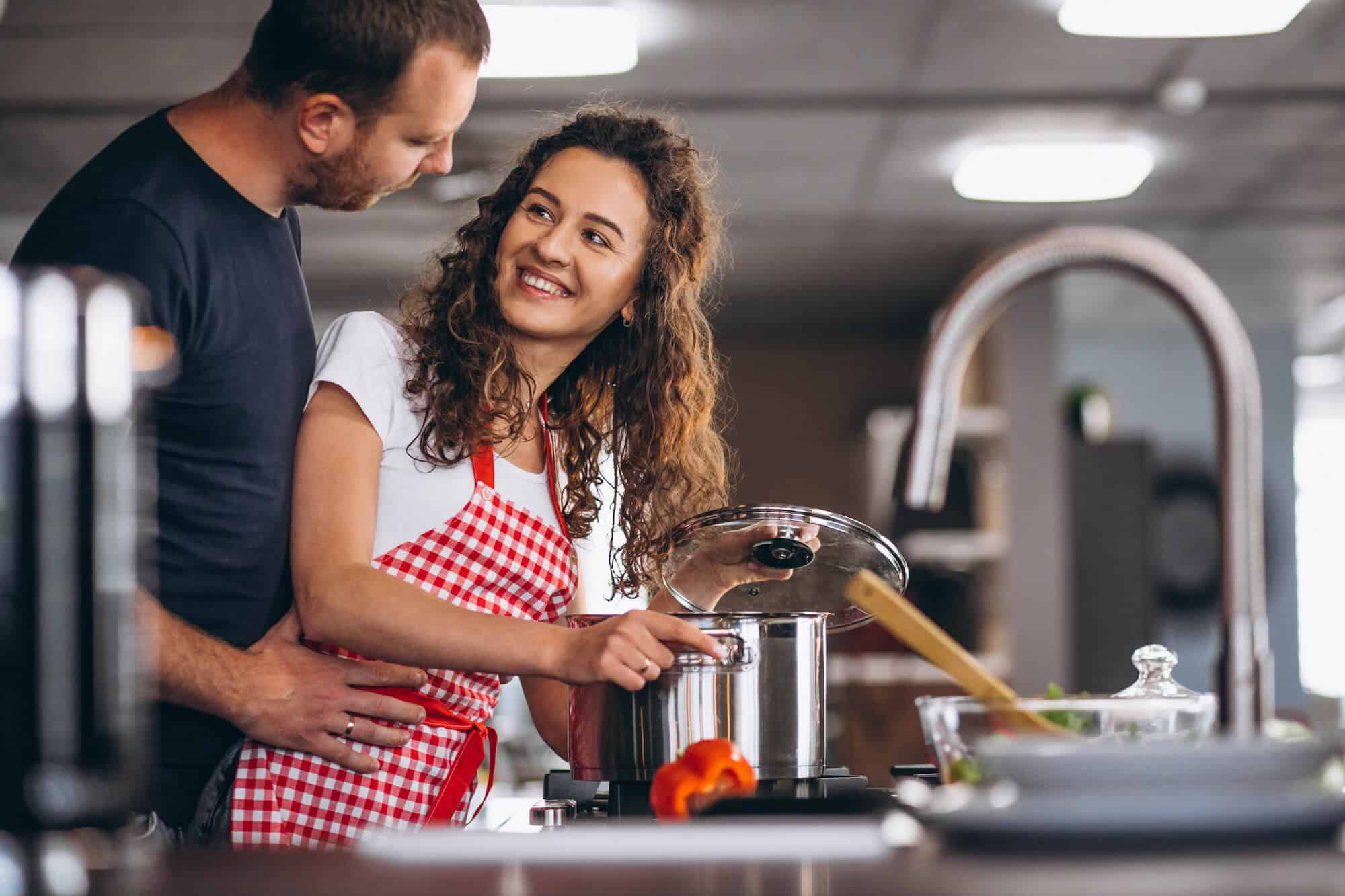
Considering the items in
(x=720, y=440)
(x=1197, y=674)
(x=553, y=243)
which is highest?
(x=553, y=243)

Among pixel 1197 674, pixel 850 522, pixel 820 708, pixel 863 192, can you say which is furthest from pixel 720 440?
pixel 1197 674

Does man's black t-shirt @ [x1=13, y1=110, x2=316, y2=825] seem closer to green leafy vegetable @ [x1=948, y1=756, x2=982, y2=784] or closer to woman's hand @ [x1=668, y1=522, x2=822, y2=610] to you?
woman's hand @ [x1=668, y1=522, x2=822, y2=610]

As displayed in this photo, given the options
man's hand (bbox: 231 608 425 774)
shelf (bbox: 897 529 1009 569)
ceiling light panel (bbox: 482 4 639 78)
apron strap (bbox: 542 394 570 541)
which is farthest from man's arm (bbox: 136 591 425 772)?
shelf (bbox: 897 529 1009 569)

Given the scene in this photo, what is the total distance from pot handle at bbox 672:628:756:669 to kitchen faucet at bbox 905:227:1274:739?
1.06 feet

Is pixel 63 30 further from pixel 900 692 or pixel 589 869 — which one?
pixel 900 692

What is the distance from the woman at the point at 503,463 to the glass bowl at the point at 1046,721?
0.20 metres

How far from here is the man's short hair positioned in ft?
4.48

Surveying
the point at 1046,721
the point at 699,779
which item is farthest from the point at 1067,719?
the point at 699,779

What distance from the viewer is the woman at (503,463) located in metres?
1.23

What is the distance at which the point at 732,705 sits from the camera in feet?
3.58

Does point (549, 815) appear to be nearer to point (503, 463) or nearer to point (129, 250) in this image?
point (503, 463)

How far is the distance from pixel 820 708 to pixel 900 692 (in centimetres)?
453

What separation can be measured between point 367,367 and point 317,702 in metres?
0.31

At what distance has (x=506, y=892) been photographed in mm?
596
